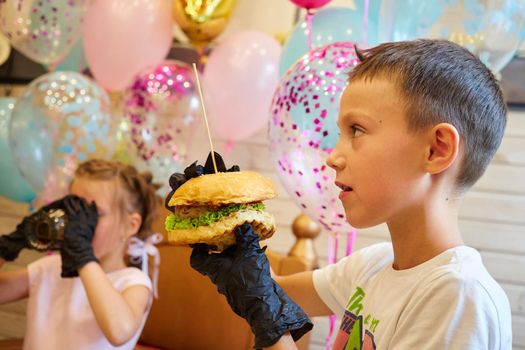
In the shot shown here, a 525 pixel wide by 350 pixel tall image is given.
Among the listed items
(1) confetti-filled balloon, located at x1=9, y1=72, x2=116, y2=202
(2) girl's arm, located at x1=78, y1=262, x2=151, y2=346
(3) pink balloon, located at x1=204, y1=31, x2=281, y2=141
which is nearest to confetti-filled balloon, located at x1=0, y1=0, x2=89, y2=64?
(1) confetti-filled balloon, located at x1=9, y1=72, x2=116, y2=202

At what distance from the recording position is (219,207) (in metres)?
1.02

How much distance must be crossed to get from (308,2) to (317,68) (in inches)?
15.2

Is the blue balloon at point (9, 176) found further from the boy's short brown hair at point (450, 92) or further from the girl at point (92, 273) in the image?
the boy's short brown hair at point (450, 92)

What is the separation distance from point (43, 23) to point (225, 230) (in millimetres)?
1615

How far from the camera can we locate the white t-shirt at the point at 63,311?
1767 mm

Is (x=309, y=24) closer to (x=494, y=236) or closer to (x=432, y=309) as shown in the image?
(x=494, y=236)

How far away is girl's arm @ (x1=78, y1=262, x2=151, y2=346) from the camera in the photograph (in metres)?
1.65

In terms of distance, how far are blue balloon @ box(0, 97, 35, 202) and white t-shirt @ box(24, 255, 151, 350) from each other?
620mm

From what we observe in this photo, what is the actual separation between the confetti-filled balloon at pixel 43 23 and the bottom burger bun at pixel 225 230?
1.52 metres

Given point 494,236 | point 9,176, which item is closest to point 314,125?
point 494,236

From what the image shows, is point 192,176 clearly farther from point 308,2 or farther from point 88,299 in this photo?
point 308,2

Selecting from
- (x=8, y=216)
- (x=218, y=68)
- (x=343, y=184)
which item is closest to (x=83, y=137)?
(x=218, y=68)

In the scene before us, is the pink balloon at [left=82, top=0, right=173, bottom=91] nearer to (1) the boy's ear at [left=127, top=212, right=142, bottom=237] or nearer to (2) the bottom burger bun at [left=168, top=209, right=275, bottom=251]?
(1) the boy's ear at [left=127, top=212, right=142, bottom=237]

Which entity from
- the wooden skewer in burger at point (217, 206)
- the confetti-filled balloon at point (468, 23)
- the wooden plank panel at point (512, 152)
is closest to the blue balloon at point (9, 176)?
the confetti-filled balloon at point (468, 23)
